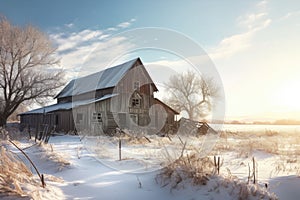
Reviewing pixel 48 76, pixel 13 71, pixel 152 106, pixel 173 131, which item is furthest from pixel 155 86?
pixel 13 71

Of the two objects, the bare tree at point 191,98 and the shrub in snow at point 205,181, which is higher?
the bare tree at point 191,98

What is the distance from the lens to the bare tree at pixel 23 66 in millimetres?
26547

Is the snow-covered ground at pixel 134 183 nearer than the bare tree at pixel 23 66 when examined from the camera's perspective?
Yes

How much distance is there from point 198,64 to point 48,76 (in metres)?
24.8

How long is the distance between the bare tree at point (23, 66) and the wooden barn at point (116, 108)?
11.1ft

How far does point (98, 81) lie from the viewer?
27250 millimetres

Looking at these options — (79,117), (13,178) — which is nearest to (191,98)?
(79,117)

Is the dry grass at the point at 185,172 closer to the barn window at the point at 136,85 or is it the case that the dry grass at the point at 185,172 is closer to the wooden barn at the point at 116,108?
the wooden barn at the point at 116,108

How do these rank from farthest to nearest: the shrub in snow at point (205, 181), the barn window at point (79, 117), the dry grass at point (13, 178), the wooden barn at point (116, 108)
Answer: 1. the wooden barn at point (116, 108)
2. the barn window at point (79, 117)
3. the shrub in snow at point (205, 181)
4. the dry grass at point (13, 178)

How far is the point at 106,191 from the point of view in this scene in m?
4.68

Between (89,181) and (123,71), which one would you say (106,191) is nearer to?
(89,181)

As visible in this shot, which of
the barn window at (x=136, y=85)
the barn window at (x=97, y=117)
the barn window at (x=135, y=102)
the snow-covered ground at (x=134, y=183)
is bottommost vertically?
the snow-covered ground at (x=134, y=183)

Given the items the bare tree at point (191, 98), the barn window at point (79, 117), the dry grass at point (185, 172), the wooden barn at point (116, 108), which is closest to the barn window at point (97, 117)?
the wooden barn at point (116, 108)

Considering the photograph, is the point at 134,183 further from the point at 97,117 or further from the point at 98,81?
the point at 98,81
